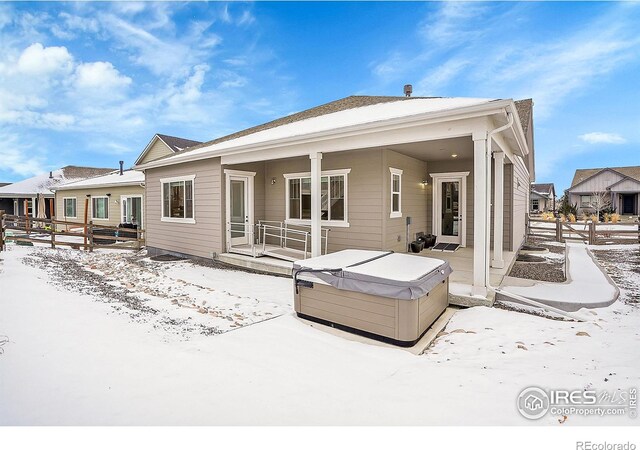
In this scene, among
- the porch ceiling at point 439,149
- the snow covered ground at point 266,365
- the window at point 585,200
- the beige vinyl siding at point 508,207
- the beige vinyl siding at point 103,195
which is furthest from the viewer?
the window at point 585,200

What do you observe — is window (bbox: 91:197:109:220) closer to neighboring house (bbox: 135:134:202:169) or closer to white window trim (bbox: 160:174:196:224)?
neighboring house (bbox: 135:134:202:169)

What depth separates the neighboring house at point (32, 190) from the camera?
25.3 meters

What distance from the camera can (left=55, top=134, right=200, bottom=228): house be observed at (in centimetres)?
1623

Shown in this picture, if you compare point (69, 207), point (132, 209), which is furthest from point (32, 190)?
point (132, 209)

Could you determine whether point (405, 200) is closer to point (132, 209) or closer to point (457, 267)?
point (457, 267)

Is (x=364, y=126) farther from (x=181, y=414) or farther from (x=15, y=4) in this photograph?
(x=15, y=4)

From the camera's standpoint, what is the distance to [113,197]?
17.4 metres

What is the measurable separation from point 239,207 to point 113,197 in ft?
38.3

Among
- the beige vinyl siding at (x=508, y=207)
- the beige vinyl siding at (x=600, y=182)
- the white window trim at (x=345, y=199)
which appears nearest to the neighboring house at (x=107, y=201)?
the white window trim at (x=345, y=199)

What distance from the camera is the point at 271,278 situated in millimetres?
7391

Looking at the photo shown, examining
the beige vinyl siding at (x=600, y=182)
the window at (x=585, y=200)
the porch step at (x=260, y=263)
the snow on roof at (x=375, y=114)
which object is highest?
the beige vinyl siding at (x=600, y=182)

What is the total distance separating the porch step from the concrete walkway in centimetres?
436

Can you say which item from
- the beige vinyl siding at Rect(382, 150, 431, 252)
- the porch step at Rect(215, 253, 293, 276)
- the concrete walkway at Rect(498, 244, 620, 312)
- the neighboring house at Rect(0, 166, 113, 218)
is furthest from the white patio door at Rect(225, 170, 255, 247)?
the neighboring house at Rect(0, 166, 113, 218)

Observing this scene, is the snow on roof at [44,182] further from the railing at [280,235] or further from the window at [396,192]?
the window at [396,192]
